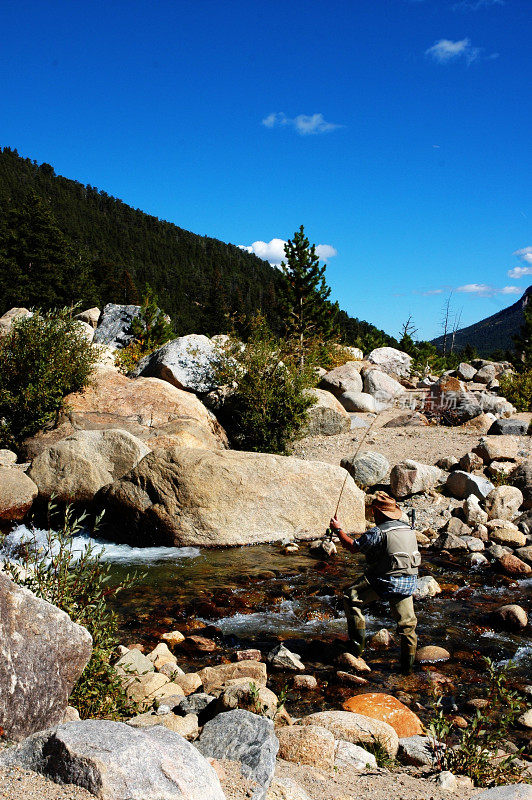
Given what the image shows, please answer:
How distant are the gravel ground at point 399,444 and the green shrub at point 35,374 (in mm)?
6783

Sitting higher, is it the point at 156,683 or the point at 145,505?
the point at 145,505

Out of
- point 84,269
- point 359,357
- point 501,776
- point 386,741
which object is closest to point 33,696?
point 386,741

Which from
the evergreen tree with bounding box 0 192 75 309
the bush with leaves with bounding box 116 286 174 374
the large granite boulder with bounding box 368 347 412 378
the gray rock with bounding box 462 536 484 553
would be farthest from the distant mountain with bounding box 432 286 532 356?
the gray rock with bounding box 462 536 484 553

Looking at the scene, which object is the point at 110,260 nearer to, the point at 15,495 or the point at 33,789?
the point at 15,495

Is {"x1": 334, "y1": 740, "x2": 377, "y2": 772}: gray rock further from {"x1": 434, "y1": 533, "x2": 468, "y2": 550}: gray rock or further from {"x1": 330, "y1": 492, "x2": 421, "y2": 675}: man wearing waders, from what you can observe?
{"x1": 434, "y1": 533, "x2": 468, "y2": 550}: gray rock

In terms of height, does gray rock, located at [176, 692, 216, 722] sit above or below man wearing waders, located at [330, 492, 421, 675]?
below

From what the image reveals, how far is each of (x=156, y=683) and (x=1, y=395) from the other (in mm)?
11109

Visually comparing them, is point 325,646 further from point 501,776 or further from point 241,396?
point 241,396

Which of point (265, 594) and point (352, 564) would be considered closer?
point (265, 594)

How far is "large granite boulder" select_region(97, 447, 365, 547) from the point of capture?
1038 centimetres

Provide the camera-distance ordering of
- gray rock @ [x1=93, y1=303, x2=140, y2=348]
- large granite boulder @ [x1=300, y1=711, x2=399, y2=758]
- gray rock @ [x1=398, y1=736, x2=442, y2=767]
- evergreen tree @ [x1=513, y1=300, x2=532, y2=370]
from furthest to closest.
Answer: evergreen tree @ [x1=513, y1=300, x2=532, y2=370] < gray rock @ [x1=93, y1=303, x2=140, y2=348] < large granite boulder @ [x1=300, y1=711, x2=399, y2=758] < gray rock @ [x1=398, y1=736, x2=442, y2=767]

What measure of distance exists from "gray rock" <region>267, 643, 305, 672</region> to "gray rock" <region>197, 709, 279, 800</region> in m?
2.18

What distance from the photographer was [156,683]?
5.10 metres

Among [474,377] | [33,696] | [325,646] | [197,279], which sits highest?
[197,279]
